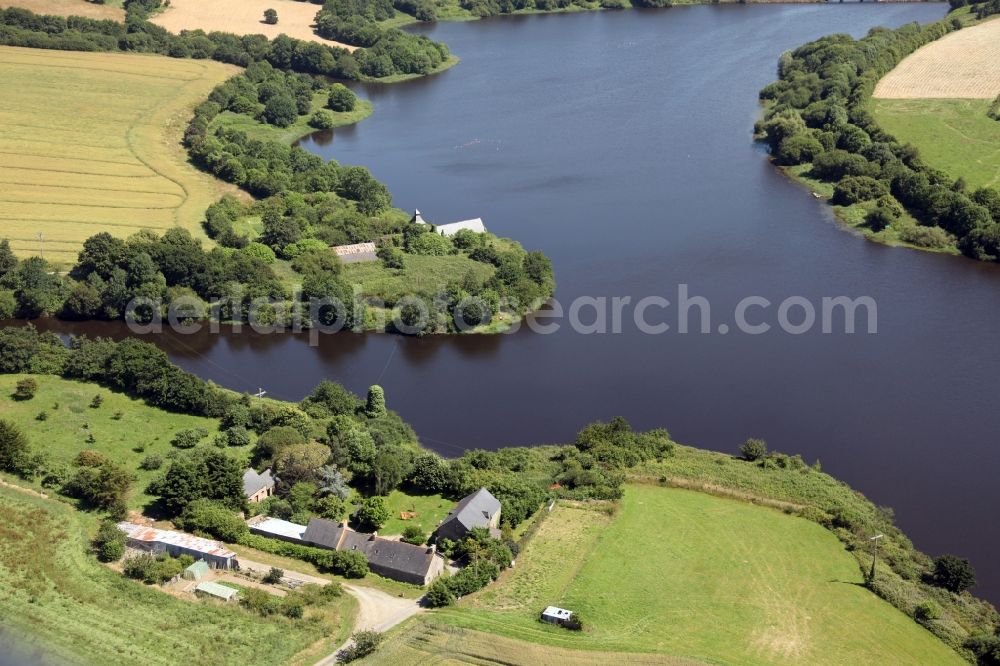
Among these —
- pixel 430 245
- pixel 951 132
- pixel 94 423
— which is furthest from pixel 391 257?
pixel 951 132

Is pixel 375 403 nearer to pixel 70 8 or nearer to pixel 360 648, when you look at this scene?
pixel 360 648

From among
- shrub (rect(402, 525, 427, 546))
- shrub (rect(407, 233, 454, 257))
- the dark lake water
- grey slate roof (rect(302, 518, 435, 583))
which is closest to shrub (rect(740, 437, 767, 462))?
the dark lake water

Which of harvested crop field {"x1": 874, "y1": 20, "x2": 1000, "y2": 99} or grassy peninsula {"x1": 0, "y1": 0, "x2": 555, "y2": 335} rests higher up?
harvested crop field {"x1": 874, "y1": 20, "x2": 1000, "y2": 99}

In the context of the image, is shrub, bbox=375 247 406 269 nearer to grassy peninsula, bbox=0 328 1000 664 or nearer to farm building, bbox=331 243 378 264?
farm building, bbox=331 243 378 264

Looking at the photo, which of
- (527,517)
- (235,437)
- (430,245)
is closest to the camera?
(527,517)

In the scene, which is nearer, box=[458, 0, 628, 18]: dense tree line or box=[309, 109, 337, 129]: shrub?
box=[309, 109, 337, 129]: shrub

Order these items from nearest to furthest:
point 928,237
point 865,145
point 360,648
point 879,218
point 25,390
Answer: point 360,648
point 25,390
point 928,237
point 879,218
point 865,145
